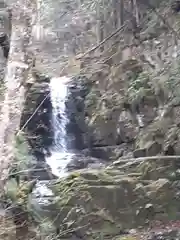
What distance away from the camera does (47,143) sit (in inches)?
271

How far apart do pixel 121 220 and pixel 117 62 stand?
93.1 inches

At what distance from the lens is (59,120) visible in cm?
714

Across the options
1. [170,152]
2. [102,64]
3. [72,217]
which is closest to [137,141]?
[170,152]

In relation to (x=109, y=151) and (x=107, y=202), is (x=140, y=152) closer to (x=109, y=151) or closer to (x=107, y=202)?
(x=109, y=151)

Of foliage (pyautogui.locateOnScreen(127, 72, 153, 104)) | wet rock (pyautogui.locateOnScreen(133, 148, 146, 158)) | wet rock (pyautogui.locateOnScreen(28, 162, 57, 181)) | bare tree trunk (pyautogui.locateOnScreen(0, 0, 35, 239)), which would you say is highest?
foliage (pyautogui.locateOnScreen(127, 72, 153, 104))

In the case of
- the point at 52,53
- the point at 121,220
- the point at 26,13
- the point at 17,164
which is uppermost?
the point at 52,53

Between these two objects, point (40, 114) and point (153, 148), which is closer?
point (153, 148)

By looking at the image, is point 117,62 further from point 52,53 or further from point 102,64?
point 52,53

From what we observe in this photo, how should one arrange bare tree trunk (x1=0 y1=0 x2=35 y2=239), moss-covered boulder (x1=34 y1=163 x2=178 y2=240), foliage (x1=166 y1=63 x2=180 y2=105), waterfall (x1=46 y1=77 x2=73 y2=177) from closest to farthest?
1. bare tree trunk (x1=0 y1=0 x2=35 y2=239)
2. foliage (x1=166 y1=63 x2=180 y2=105)
3. moss-covered boulder (x1=34 y1=163 x2=178 y2=240)
4. waterfall (x1=46 y1=77 x2=73 y2=177)

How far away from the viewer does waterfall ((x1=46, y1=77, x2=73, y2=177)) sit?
263 inches

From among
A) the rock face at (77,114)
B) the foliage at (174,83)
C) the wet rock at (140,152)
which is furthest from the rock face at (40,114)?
the foliage at (174,83)

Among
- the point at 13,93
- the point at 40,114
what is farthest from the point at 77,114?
the point at 13,93

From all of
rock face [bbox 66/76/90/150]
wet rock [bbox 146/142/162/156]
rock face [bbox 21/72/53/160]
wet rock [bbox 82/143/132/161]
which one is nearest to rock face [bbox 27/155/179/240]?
wet rock [bbox 146/142/162/156]

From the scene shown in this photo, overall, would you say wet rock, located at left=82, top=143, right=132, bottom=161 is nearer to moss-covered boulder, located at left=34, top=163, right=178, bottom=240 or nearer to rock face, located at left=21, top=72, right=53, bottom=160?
rock face, located at left=21, top=72, right=53, bottom=160
